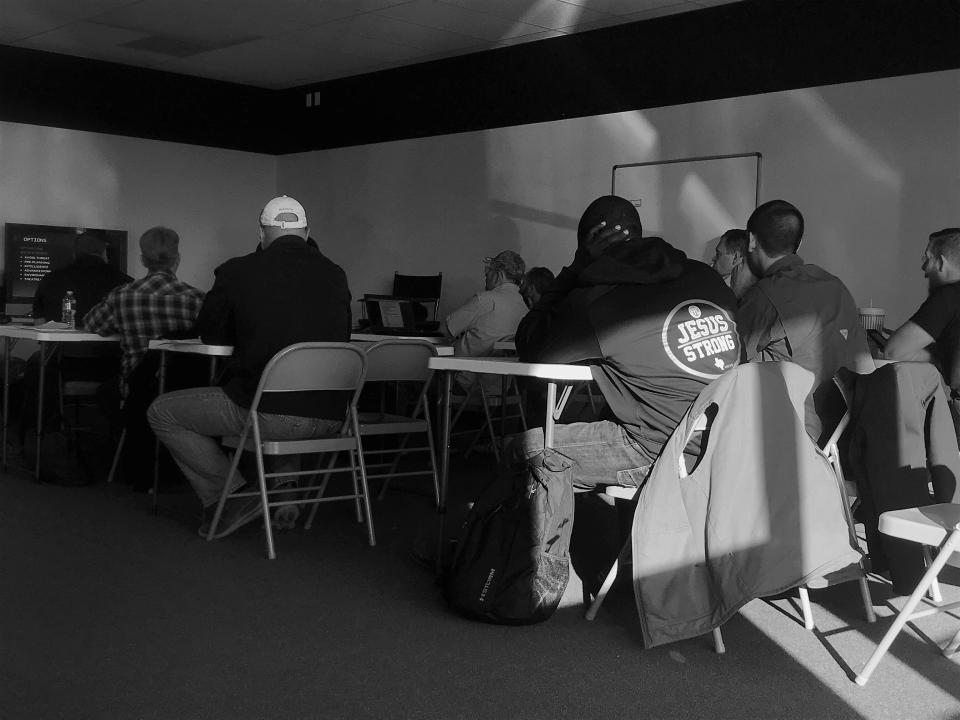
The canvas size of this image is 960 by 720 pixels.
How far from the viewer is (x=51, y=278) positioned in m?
6.58

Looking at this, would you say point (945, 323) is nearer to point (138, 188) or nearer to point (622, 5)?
point (622, 5)

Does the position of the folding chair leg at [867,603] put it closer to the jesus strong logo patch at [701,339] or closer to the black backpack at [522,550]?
the jesus strong logo patch at [701,339]

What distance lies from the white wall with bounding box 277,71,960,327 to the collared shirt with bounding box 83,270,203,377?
3.41 m

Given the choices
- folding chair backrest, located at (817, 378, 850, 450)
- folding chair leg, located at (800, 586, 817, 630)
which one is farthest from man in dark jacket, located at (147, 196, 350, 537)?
folding chair leg, located at (800, 586, 817, 630)

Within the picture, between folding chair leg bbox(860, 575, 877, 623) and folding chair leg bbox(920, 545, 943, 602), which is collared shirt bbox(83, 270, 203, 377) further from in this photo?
folding chair leg bbox(920, 545, 943, 602)

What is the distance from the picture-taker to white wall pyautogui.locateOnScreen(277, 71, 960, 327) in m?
5.94

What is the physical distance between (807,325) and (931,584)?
0.88m

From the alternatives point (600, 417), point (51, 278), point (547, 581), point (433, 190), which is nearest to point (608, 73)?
point (433, 190)

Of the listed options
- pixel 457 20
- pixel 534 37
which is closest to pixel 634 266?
pixel 457 20

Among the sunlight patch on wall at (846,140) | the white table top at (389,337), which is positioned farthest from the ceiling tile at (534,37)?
the white table top at (389,337)

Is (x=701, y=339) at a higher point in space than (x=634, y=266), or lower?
lower

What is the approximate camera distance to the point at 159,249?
497cm

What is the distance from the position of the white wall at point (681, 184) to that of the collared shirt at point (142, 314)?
3.41m

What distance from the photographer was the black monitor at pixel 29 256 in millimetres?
8414
